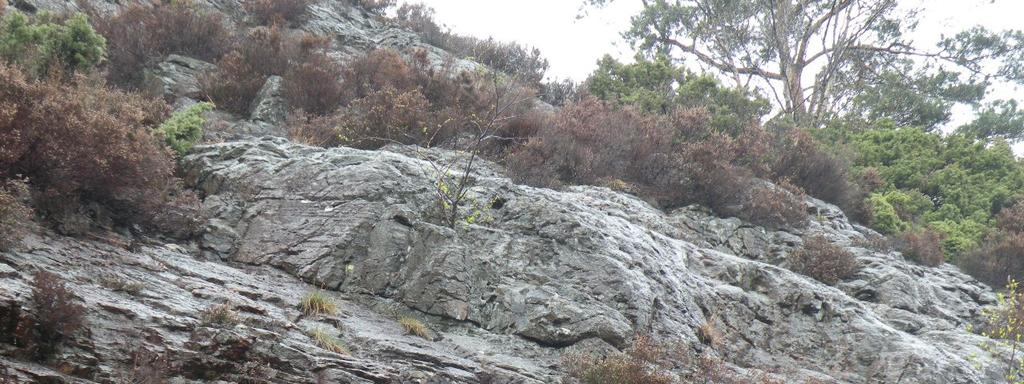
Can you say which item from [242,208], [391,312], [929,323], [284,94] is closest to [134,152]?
[242,208]

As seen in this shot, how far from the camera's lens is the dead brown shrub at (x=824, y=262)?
31.6 feet

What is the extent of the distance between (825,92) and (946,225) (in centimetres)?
765

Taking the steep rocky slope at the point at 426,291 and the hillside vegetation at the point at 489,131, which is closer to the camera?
the steep rocky slope at the point at 426,291

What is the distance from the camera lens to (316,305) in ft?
18.9

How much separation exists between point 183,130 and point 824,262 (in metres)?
7.84

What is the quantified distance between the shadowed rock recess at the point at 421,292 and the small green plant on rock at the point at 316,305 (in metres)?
0.04

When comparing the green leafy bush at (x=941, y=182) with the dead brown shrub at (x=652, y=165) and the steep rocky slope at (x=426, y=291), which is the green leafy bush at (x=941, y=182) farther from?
the steep rocky slope at (x=426, y=291)

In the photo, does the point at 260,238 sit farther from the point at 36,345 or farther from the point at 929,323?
the point at 929,323

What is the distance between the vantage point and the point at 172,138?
25.7 feet

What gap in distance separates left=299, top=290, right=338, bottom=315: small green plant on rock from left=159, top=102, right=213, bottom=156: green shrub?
Answer: 9.81ft

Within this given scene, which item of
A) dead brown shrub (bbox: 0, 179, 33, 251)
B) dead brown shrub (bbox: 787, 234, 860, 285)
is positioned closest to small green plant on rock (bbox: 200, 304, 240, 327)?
dead brown shrub (bbox: 0, 179, 33, 251)

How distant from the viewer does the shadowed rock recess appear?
4699mm

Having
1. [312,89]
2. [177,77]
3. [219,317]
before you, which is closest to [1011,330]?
[219,317]

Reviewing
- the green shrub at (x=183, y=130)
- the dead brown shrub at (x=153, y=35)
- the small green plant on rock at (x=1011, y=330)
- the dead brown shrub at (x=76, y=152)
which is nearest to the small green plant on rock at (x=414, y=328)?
the dead brown shrub at (x=76, y=152)
